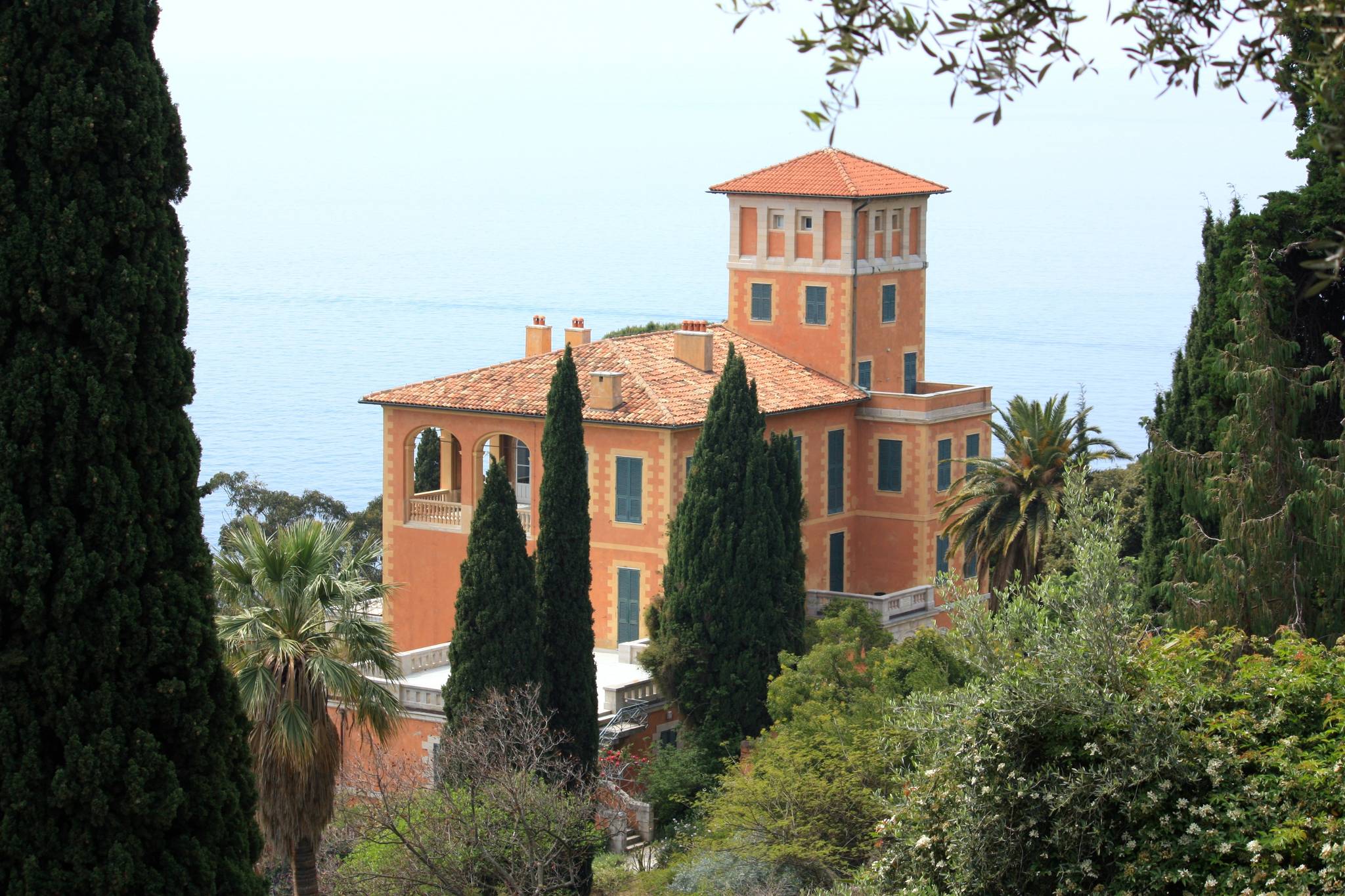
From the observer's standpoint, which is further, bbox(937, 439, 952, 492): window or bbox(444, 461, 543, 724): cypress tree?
bbox(937, 439, 952, 492): window

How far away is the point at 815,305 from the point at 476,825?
21550 millimetres

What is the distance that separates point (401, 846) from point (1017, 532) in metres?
14.9

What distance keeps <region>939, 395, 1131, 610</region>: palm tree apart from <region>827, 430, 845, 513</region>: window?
5298mm

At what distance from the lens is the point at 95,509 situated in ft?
52.4

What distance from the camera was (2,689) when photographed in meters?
15.6

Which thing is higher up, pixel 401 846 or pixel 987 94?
pixel 987 94

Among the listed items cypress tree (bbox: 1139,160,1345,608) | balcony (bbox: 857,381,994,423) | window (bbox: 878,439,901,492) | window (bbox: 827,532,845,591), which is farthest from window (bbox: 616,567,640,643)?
cypress tree (bbox: 1139,160,1345,608)

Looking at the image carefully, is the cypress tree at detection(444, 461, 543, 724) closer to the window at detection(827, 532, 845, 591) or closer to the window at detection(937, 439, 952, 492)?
the window at detection(827, 532, 845, 591)

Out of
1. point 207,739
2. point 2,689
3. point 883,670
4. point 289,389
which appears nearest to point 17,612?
point 2,689

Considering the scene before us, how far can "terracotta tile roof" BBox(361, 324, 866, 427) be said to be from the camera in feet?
134

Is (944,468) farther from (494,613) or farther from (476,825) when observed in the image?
(476,825)

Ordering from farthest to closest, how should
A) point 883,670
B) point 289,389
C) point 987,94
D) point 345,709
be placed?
point 289,389, point 883,670, point 345,709, point 987,94

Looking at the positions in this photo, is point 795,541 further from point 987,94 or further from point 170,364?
point 987,94

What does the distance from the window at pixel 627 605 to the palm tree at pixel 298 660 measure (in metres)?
15.7
